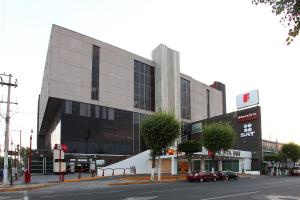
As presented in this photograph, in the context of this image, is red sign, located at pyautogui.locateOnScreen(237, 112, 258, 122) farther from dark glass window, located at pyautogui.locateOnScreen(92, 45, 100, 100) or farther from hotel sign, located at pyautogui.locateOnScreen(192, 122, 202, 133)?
dark glass window, located at pyautogui.locateOnScreen(92, 45, 100, 100)

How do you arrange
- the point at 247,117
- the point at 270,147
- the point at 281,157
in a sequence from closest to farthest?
1. the point at 281,157
2. the point at 247,117
3. the point at 270,147

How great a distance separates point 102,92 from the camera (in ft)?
262

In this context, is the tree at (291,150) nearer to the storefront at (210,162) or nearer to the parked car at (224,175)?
the storefront at (210,162)

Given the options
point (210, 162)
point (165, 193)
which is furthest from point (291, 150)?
point (165, 193)

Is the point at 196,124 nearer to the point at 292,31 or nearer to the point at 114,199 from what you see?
the point at 114,199

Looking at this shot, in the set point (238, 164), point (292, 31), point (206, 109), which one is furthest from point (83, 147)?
point (292, 31)

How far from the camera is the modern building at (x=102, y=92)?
7294cm

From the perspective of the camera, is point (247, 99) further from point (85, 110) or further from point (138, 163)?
point (85, 110)

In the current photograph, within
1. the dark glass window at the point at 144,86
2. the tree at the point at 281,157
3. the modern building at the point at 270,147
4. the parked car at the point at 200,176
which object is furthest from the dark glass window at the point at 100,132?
the parked car at the point at 200,176

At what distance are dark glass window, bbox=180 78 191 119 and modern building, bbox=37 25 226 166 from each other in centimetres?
51

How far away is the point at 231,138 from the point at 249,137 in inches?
869

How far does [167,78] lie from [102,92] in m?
19.4

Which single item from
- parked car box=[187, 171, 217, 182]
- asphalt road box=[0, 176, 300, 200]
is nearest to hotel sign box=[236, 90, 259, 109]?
parked car box=[187, 171, 217, 182]

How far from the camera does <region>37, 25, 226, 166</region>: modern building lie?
7294 centimetres
